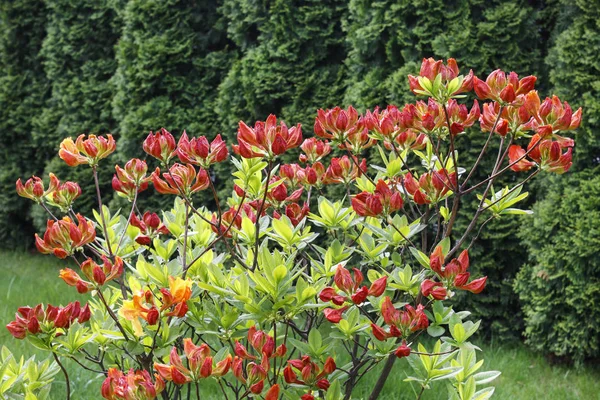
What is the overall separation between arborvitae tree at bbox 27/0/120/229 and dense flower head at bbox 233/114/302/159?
538 cm

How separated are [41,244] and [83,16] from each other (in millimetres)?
5851

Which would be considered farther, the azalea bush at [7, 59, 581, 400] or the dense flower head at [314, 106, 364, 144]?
the dense flower head at [314, 106, 364, 144]

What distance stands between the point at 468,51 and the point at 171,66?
2867 millimetres

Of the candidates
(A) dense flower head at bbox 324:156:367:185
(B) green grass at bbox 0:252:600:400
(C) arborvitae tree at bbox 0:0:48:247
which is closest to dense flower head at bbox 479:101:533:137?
(A) dense flower head at bbox 324:156:367:185

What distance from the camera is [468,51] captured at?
14.7ft

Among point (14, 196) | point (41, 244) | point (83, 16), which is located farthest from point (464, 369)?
point (14, 196)

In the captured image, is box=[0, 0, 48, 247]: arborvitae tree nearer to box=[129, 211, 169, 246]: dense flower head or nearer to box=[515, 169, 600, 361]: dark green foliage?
box=[515, 169, 600, 361]: dark green foliage

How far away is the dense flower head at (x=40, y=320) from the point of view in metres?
1.77

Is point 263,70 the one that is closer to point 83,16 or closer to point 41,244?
point 83,16

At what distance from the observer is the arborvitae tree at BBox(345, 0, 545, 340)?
445cm

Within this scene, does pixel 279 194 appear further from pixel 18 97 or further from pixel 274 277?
pixel 18 97

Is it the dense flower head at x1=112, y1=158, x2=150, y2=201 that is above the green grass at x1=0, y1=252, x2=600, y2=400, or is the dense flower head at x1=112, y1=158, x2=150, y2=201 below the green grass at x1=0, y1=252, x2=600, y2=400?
above

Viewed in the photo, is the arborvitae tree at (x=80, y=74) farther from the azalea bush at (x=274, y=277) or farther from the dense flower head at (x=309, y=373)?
the dense flower head at (x=309, y=373)

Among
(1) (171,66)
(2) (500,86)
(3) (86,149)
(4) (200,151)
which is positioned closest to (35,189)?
(3) (86,149)
